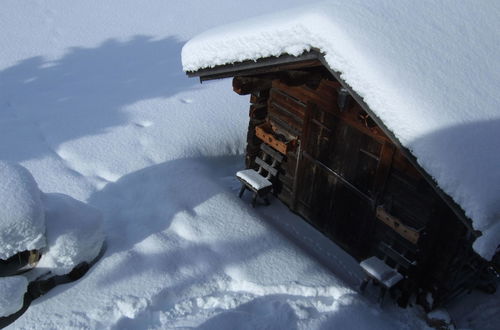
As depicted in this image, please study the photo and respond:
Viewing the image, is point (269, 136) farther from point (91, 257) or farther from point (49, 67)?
point (49, 67)

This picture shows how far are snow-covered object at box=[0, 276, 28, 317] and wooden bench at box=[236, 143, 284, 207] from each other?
329 cm

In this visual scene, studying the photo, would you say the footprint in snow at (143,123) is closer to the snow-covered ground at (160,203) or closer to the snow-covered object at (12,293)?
the snow-covered ground at (160,203)

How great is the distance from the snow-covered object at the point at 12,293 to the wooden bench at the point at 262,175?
10.8 ft

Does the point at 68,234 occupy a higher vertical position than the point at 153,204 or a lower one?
higher

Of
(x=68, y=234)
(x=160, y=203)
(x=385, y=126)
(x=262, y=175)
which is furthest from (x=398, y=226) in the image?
(x=68, y=234)

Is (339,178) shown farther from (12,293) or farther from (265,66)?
(12,293)

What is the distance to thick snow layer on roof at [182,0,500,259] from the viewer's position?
3.62m

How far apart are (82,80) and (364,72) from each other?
30.6 feet

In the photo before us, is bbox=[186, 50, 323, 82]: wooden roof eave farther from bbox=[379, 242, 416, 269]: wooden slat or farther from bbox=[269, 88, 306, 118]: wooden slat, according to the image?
bbox=[379, 242, 416, 269]: wooden slat

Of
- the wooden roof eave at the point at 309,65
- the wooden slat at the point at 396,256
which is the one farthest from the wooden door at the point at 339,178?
the wooden roof eave at the point at 309,65

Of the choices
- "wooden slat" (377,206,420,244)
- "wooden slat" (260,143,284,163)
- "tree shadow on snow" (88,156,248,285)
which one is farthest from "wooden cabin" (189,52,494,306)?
"tree shadow on snow" (88,156,248,285)

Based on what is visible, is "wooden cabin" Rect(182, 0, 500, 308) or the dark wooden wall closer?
"wooden cabin" Rect(182, 0, 500, 308)

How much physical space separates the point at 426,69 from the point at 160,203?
14.1 ft

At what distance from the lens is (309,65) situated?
4676 millimetres
